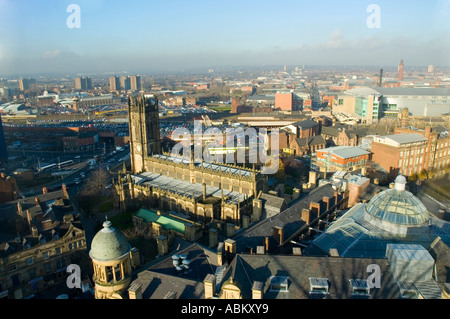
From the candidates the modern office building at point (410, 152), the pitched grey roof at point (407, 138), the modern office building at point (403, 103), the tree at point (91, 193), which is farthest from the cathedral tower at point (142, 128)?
the modern office building at point (403, 103)

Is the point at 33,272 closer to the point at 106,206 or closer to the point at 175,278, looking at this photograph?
the point at 106,206

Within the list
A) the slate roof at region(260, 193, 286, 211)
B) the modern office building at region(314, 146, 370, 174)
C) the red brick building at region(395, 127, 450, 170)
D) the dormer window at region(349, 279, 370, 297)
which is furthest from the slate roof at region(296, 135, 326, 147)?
the dormer window at region(349, 279, 370, 297)

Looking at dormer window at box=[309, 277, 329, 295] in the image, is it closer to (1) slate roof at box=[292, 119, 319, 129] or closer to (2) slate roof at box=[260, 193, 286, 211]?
(2) slate roof at box=[260, 193, 286, 211]

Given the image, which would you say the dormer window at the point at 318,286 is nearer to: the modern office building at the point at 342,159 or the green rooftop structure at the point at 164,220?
the green rooftop structure at the point at 164,220

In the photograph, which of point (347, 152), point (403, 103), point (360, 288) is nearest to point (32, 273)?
point (360, 288)

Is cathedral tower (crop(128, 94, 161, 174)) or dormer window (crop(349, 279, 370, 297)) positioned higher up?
cathedral tower (crop(128, 94, 161, 174))

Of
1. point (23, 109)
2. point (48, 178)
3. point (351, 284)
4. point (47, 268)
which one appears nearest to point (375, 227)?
point (351, 284)

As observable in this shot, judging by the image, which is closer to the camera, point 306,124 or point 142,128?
point 142,128
